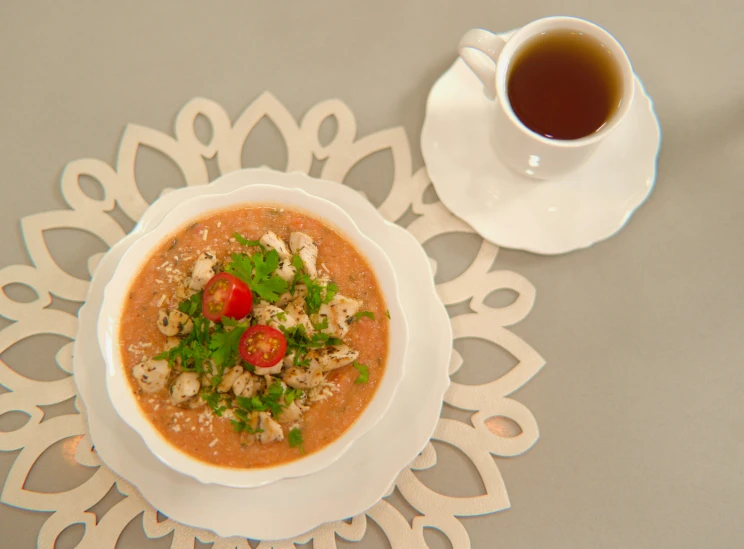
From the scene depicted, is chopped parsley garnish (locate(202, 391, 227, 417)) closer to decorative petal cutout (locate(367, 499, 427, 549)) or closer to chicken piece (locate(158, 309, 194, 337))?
chicken piece (locate(158, 309, 194, 337))

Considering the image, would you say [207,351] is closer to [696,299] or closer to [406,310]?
[406,310]

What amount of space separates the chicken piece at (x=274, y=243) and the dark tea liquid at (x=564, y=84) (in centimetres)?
103

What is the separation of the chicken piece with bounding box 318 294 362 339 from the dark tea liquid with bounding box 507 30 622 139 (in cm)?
99

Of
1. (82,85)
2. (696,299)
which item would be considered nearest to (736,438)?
(696,299)

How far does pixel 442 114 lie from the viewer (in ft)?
7.86

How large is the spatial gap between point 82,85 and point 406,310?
1.77m

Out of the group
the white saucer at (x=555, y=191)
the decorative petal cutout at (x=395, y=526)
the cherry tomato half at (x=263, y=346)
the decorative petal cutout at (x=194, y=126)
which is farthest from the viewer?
the decorative petal cutout at (x=194, y=126)

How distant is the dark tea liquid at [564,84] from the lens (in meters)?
2.10

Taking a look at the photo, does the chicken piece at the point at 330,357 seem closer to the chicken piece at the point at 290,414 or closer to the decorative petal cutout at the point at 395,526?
the chicken piece at the point at 290,414

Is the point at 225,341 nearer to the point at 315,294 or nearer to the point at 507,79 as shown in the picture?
the point at 315,294

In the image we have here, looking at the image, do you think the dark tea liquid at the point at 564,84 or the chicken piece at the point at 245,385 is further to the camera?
the dark tea liquid at the point at 564,84

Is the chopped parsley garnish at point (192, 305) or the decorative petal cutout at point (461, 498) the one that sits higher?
the chopped parsley garnish at point (192, 305)

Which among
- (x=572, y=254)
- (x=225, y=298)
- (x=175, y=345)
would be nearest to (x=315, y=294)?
(x=225, y=298)

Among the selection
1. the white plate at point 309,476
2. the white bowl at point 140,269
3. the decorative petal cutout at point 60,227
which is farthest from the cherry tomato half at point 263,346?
the decorative petal cutout at point 60,227
